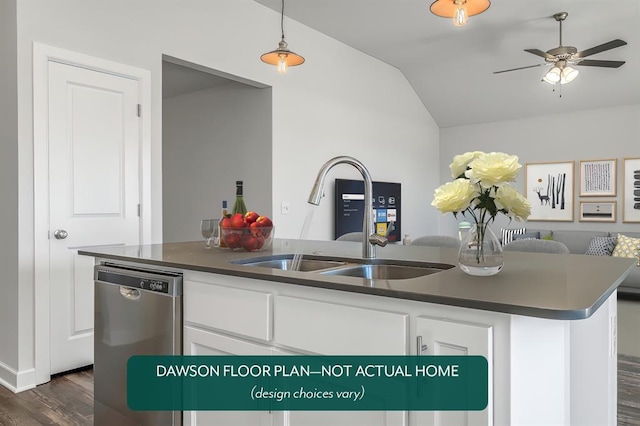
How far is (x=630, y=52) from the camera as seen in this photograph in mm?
5043

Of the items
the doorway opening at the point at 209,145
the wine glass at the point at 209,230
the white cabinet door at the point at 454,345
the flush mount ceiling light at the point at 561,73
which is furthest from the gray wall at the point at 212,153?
the white cabinet door at the point at 454,345

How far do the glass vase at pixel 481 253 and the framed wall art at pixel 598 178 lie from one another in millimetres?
5653

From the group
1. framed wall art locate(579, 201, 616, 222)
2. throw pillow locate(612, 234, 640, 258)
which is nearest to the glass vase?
throw pillow locate(612, 234, 640, 258)

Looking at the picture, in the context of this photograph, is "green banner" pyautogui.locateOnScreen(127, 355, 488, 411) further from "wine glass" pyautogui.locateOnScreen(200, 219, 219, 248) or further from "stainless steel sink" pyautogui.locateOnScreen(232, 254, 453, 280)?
"wine glass" pyautogui.locateOnScreen(200, 219, 219, 248)

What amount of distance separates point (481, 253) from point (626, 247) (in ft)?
16.4

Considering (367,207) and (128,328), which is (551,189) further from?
(128,328)

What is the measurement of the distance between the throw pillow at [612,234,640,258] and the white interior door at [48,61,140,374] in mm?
5157

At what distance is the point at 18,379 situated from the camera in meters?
2.71

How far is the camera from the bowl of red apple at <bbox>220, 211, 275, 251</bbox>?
2.06 meters

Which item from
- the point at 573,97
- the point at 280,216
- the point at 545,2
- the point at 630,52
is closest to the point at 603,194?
the point at 573,97

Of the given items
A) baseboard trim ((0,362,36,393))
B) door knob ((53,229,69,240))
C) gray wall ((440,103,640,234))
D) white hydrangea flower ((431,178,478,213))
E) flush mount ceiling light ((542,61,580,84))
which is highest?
flush mount ceiling light ((542,61,580,84))

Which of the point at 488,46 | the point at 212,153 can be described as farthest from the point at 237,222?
the point at 488,46

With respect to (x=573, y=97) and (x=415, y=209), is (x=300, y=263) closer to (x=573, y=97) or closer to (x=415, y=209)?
(x=415, y=209)

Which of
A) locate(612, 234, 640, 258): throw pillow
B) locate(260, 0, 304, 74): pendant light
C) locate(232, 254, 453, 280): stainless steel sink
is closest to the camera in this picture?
locate(232, 254, 453, 280): stainless steel sink
